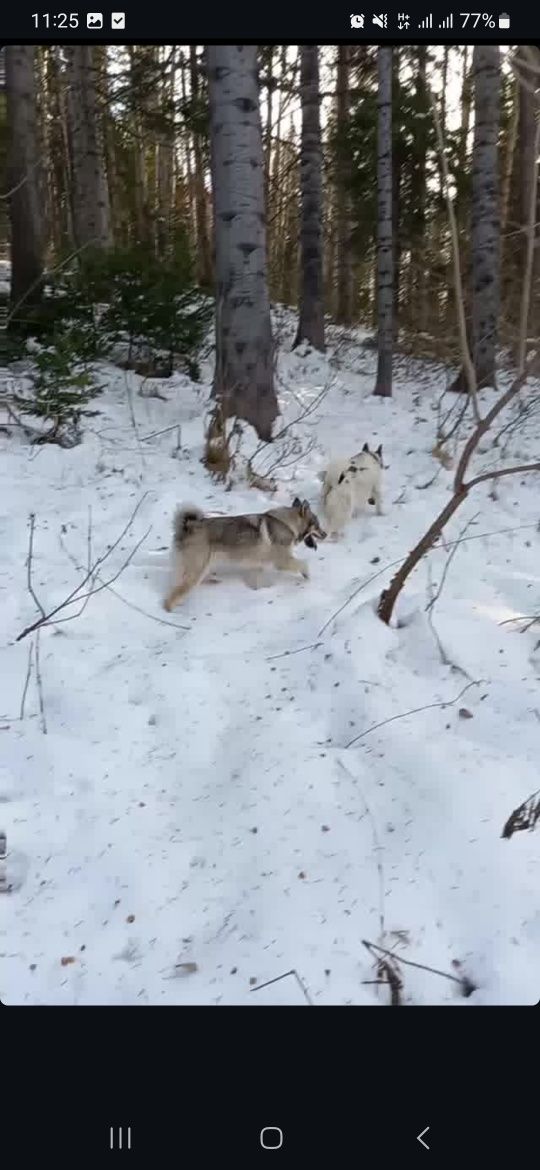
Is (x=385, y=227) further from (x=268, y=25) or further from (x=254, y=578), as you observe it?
(x=268, y=25)

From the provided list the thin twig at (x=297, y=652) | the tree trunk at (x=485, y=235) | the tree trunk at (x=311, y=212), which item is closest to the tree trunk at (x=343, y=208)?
the tree trunk at (x=311, y=212)

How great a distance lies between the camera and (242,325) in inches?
255

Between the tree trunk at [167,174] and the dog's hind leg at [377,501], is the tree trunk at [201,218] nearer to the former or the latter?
the tree trunk at [167,174]

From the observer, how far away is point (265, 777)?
272cm

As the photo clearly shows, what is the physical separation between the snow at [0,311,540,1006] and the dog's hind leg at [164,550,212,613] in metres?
0.13

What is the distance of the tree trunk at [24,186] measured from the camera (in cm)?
809

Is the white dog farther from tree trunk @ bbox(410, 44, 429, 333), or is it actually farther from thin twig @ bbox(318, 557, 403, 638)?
tree trunk @ bbox(410, 44, 429, 333)

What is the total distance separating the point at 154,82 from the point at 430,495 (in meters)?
8.17

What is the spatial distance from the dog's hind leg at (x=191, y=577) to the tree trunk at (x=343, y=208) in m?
8.80

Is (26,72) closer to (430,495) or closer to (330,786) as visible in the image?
(430,495)

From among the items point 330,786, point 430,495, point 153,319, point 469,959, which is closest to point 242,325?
point 153,319

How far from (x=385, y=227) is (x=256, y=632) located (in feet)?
21.5

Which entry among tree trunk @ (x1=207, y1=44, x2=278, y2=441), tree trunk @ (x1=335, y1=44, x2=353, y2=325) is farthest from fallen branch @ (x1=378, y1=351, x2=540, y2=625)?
tree trunk @ (x1=335, y1=44, x2=353, y2=325)
